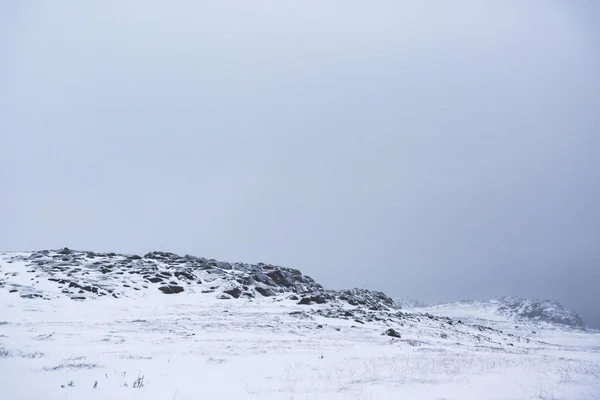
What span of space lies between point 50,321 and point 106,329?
434 centimetres

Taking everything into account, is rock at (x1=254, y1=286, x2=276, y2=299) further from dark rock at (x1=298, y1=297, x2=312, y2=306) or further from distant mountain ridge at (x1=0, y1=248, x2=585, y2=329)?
dark rock at (x1=298, y1=297, x2=312, y2=306)

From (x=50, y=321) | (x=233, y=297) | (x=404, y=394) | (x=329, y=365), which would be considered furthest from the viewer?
(x=233, y=297)

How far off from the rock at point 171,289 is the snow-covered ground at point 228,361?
227 inches

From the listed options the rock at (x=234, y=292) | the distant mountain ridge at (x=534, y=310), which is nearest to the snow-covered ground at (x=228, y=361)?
the rock at (x=234, y=292)

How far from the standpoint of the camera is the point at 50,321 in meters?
20.4

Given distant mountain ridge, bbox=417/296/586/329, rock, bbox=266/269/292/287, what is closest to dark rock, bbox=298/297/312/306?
rock, bbox=266/269/292/287

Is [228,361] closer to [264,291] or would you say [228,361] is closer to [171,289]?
[171,289]

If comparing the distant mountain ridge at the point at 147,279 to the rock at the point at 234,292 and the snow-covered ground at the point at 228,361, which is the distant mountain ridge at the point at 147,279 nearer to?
the rock at the point at 234,292

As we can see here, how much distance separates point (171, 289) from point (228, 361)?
22.8m

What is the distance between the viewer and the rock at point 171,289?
3306 cm

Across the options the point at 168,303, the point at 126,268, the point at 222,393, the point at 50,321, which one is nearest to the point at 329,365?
the point at 222,393

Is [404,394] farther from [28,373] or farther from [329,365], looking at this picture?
[28,373]

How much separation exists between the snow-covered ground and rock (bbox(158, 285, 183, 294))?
5.76 m

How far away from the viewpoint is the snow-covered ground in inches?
364
